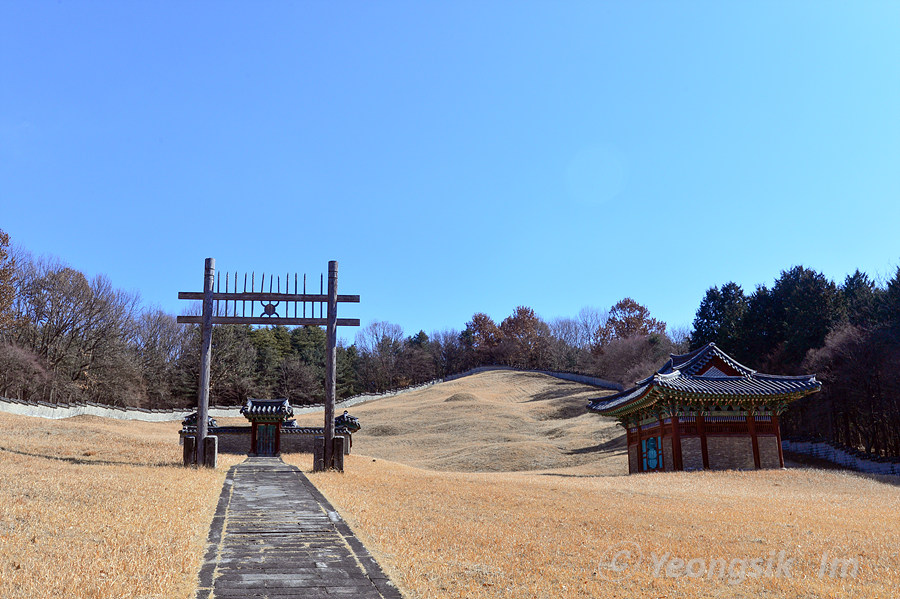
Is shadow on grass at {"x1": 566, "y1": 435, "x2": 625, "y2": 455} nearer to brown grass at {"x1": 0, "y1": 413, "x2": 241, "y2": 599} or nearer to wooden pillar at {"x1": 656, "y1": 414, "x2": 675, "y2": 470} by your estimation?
wooden pillar at {"x1": 656, "y1": 414, "x2": 675, "y2": 470}

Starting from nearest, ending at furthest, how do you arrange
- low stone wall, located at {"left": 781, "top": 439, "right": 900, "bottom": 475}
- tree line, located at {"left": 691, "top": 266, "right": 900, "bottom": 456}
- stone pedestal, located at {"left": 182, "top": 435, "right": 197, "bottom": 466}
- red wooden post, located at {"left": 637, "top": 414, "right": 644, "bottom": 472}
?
stone pedestal, located at {"left": 182, "top": 435, "right": 197, "bottom": 466} → red wooden post, located at {"left": 637, "top": 414, "right": 644, "bottom": 472} → low stone wall, located at {"left": 781, "top": 439, "right": 900, "bottom": 475} → tree line, located at {"left": 691, "top": 266, "right": 900, "bottom": 456}

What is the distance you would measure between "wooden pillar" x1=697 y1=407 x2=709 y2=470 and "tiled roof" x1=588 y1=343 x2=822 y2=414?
1386mm

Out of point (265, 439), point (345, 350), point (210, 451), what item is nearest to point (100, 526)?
point (210, 451)

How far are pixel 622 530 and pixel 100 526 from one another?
9.27m

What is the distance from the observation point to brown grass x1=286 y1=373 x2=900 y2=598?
8477mm

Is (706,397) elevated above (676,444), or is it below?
above

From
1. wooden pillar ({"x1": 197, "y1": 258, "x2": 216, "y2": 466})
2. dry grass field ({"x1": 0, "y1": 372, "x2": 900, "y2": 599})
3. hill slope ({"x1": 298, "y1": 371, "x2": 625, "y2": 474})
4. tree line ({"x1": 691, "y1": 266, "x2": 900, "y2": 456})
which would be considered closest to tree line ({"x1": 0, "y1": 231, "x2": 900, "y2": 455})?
tree line ({"x1": 691, "y1": 266, "x2": 900, "y2": 456})

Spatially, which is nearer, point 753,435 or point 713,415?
point 713,415

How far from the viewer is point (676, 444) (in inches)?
1216

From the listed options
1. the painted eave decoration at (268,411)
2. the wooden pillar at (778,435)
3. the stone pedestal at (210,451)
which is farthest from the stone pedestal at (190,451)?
the wooden pillar at (778,435)

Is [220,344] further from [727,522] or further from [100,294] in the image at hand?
[727,522]

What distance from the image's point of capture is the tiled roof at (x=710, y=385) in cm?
3050

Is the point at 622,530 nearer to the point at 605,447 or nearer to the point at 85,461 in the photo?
the point at 85,461

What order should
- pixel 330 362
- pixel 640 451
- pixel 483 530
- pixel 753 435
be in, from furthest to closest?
pixel 640 451, pixel 753 435, pixel 330 362, pixel 483 530
